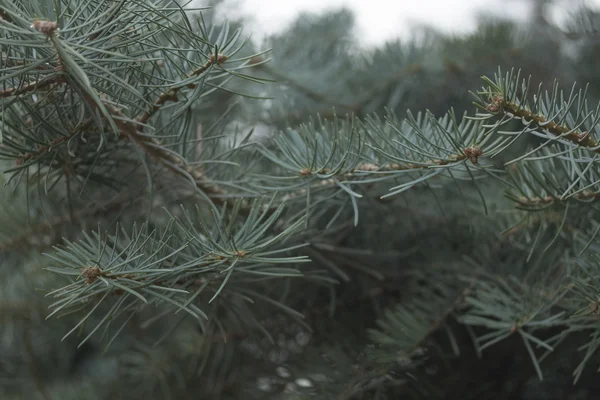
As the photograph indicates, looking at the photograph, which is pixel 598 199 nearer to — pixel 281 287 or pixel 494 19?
pixel 281 287

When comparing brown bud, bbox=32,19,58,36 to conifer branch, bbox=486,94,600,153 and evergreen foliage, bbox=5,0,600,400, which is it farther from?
conifer branch, bbox=486,94,600,153

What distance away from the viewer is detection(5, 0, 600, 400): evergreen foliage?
0.61 ft

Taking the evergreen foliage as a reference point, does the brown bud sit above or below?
above

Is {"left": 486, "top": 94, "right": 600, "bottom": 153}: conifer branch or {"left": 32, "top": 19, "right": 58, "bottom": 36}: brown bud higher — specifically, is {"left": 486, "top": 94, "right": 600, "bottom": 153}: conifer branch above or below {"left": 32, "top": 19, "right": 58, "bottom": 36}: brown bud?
below

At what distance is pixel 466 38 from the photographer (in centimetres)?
41

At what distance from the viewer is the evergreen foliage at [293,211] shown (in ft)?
0.61

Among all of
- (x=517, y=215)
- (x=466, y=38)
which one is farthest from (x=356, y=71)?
(x=517, y=215)

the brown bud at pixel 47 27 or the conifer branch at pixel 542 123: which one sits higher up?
the brown bud at pixel 47 27

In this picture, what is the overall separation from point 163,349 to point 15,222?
0.12m

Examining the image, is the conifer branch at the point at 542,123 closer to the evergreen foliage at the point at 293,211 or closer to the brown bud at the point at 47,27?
the evergreen foliage at the point at 293,211

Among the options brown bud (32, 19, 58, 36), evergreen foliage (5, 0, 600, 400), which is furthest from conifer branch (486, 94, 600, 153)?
brown bud (32, 19, 58, 36)

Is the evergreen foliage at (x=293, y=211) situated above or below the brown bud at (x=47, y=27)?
below

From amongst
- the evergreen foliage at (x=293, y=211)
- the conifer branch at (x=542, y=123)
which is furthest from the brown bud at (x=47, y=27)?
the conifer branch at (x=542, y=123)

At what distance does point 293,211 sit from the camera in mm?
251
